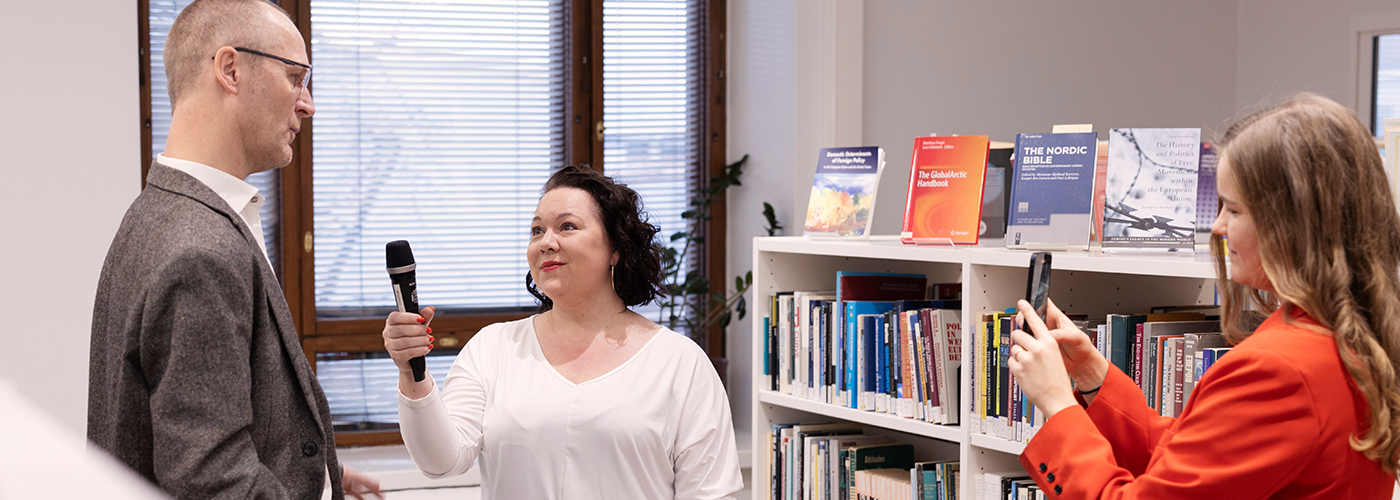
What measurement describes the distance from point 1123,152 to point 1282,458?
1.15 metres

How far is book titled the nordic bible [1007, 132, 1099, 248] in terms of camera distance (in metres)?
2.21

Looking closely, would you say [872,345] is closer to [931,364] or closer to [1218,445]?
[931,364]

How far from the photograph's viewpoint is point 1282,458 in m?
1.12

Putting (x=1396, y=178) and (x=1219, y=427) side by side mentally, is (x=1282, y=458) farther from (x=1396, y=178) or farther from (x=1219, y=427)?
(x=1396, y=178)

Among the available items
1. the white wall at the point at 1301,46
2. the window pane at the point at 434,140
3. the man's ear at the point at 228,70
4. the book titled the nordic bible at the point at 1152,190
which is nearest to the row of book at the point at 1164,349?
the book titled the nordic bible at the point at 1152,190

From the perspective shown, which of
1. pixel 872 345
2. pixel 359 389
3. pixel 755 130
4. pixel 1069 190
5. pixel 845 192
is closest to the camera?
pixel 1069 190

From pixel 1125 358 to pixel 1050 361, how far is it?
865 millimetres

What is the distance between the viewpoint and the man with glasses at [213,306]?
1.24 m

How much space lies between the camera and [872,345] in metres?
2.51

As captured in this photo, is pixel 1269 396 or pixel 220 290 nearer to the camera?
pixel 1269 396

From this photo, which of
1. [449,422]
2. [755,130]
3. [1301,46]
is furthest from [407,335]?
[1301,46]

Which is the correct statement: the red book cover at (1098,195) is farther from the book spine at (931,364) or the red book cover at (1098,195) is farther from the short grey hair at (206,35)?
the short grey hair at (206,35)

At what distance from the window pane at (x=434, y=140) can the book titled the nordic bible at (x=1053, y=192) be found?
2.44 m

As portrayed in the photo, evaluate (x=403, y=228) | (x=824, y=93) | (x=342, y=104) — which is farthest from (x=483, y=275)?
(x=824, y=93)
